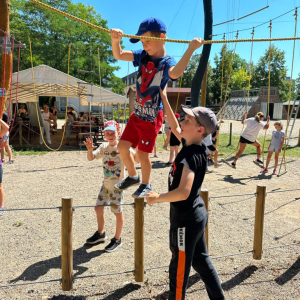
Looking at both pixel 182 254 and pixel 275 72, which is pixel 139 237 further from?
pixel 275 72

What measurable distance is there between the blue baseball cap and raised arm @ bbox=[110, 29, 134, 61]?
8.0 inches

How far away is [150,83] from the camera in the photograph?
2.42 metres

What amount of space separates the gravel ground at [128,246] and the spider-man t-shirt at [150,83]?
1.79m

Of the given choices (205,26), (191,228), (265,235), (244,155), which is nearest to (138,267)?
(191,228)

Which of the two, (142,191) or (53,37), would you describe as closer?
(142,191)

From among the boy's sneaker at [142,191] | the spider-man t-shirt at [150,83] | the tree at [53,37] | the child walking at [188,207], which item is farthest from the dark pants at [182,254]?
the tree at [53,37]

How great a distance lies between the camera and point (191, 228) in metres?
2.04

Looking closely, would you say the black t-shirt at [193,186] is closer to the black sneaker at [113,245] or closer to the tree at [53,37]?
the black sneaker at [113,245]

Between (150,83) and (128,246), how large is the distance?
7.63ft

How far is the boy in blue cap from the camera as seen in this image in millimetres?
2348

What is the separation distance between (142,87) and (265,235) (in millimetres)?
3097

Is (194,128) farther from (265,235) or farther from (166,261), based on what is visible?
A: (265,235)

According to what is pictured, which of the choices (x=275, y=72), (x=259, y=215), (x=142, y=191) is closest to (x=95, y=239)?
(x=142, y=191)

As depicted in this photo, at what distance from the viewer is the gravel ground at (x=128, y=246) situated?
2828mm
